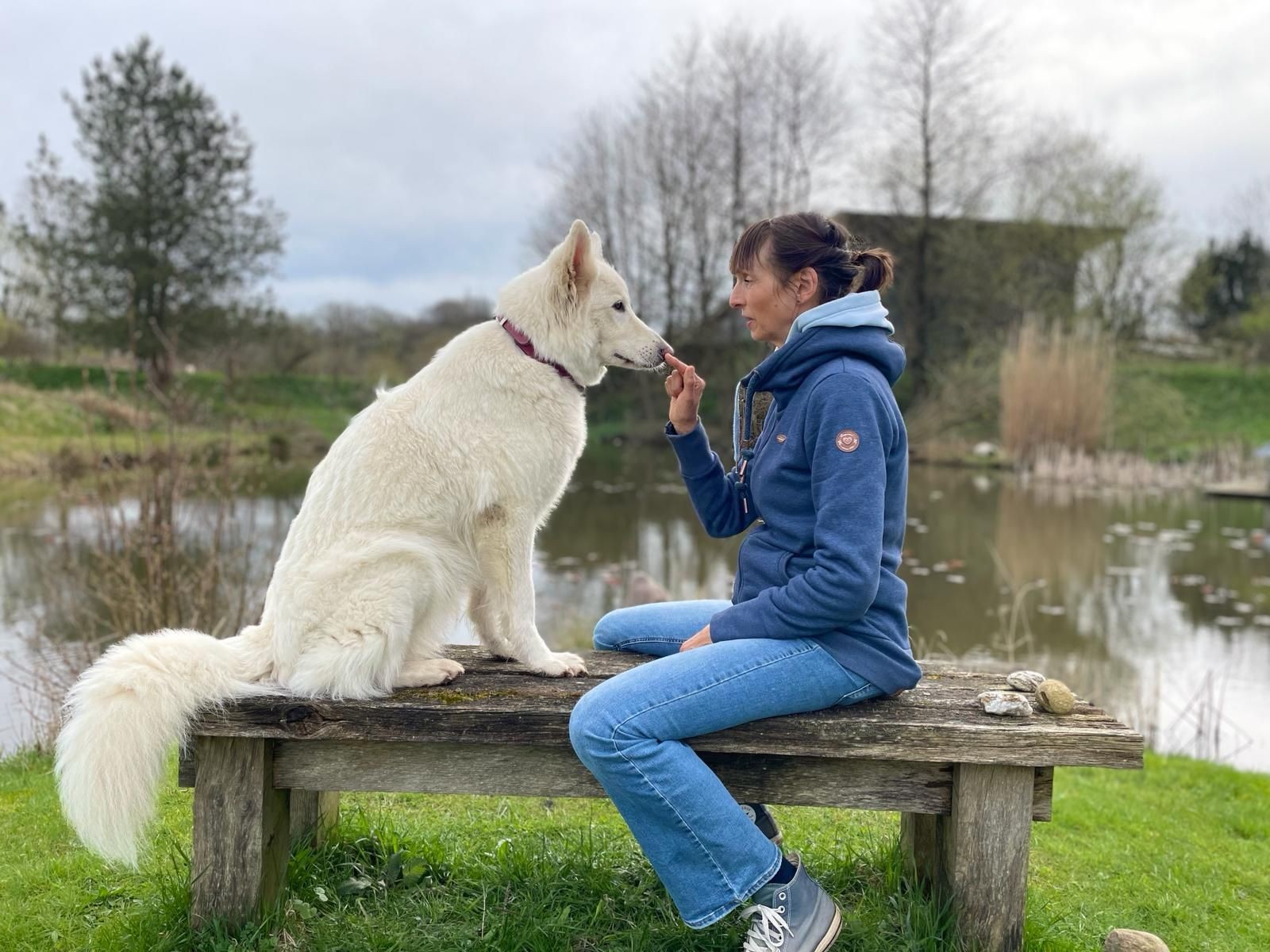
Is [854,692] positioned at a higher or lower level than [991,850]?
higher

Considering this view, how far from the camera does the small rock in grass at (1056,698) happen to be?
2.60 metres

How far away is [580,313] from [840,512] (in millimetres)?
1204

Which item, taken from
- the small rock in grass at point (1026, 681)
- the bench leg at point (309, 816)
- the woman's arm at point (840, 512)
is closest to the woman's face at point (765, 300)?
the woman's arm at point (840, 512)

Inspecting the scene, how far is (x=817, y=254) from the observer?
265 centimetres

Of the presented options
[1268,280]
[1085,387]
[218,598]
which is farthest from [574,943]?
[1268,280]

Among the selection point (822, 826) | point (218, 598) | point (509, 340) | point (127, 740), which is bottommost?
point (822, 826)

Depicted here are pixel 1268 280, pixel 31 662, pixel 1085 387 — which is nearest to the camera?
pixel 31 662

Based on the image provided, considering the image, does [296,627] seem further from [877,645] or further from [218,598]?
[218,598]

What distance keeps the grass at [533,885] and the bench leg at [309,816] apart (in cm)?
7

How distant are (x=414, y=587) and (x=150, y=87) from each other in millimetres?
28859

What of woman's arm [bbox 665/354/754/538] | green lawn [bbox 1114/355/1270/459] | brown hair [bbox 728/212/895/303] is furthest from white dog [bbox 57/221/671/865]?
green lawn [bbox 1114/355/1270/459]

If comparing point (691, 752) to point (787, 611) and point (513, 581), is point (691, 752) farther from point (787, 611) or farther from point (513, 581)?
point (513, 581)

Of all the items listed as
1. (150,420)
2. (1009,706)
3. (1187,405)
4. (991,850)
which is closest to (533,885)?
(991,850)

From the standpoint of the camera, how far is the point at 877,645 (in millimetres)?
2529
